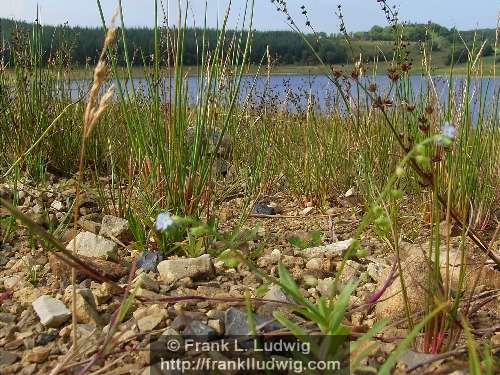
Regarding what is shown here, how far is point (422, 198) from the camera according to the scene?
219 cm

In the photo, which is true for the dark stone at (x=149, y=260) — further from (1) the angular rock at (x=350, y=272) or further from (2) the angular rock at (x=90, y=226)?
(1) the angular rock at (x=350, y=272)

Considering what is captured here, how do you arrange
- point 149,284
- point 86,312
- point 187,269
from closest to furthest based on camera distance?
point 86,312
point 149,284
point 187,269

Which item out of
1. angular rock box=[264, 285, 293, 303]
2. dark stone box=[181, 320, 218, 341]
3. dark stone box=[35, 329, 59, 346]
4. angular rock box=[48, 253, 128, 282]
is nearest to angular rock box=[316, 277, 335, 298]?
angular rock box=[264, 285, 293, 303]

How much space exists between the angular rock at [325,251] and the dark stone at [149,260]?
42 cm

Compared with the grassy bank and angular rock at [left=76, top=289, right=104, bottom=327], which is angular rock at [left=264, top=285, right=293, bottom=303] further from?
angular rock at [left=76, top=289, right=104, bottom=327]

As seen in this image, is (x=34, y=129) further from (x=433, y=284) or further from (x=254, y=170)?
(x=433, y=284)

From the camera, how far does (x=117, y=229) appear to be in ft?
6.17

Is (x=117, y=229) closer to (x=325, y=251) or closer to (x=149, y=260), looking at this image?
(x=149, y=260)

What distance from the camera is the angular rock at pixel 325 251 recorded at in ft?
5.82

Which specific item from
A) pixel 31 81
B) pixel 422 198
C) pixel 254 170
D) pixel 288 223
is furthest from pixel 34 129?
pixel 422 198

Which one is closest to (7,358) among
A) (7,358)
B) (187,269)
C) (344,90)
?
(7,358)

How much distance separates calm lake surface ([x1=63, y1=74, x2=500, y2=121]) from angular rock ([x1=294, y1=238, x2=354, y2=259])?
49 cm

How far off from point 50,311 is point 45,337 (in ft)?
0.24

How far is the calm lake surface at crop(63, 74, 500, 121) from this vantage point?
6.95 feet
